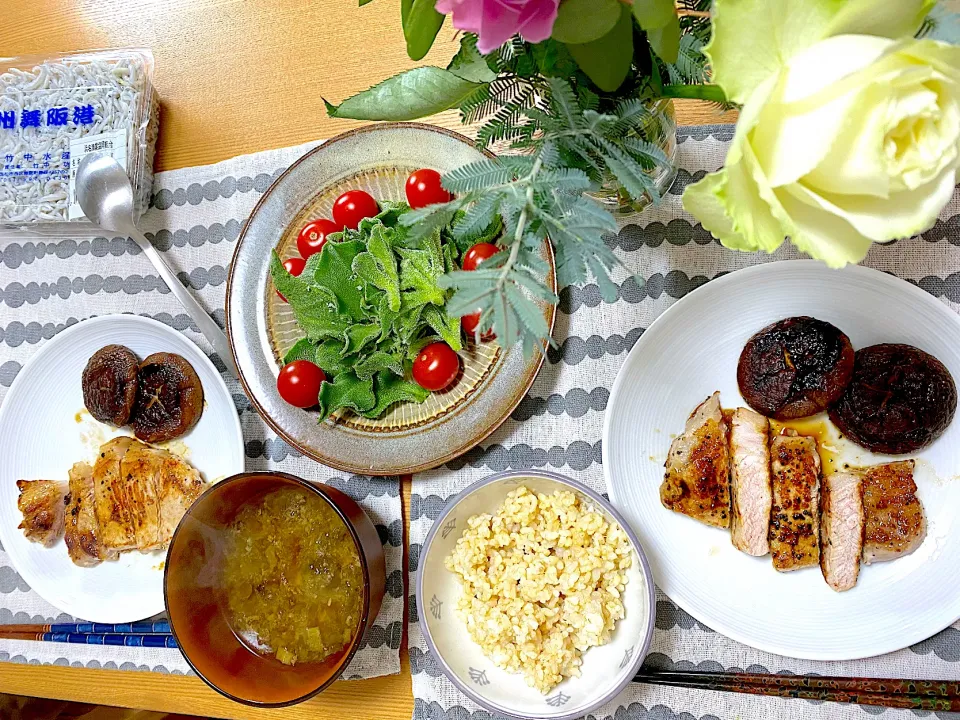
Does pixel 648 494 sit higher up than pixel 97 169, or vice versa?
pixel 97 169

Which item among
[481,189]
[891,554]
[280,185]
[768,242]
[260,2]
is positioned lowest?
[891,554]

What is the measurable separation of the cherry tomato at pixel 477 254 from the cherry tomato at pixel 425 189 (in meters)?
0.11

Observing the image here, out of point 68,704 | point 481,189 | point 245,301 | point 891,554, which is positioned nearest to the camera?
point 481,189

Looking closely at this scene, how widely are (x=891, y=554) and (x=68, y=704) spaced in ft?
5.53

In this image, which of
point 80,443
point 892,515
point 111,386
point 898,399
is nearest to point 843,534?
point 892,515

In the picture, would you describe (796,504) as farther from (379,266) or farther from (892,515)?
(379,266)

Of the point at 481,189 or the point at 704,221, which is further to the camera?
the point at 481,189

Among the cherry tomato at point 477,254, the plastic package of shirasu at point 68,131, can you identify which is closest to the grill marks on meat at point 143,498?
the plastic package of shirasu at point 68,131

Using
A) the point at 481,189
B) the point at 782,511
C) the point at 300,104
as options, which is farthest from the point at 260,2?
the point at 782,511

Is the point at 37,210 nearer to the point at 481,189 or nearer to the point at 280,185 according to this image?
the point at 280,185

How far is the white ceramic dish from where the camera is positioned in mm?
1073

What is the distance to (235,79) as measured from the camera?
141 cm

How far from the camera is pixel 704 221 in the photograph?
0.61 meters

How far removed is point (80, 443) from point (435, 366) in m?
0.76
